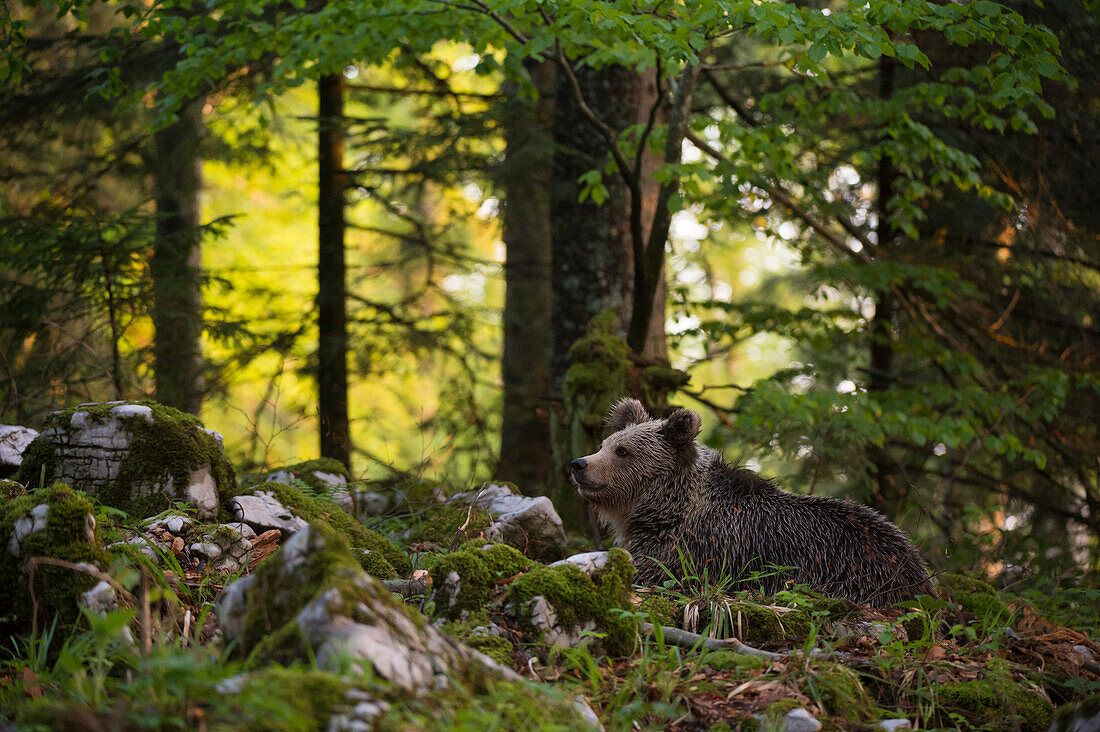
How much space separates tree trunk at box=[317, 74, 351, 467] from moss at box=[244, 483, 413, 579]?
4265mm

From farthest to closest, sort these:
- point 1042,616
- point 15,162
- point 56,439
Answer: point 15,162, point 1042,616, point 56,439

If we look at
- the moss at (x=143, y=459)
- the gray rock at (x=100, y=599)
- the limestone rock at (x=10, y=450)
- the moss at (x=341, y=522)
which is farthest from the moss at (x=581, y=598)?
the limestone rock at (x=10, y=450)

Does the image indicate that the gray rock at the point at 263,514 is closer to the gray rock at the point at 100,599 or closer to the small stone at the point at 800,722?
the gray rock at the point at 100,599

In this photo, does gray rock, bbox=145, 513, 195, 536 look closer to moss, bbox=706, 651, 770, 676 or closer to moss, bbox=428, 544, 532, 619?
moss, bbox=428, 544, 532, 619

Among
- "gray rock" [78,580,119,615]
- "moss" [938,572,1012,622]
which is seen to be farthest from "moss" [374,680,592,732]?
"moss" [938,572,1012,622]

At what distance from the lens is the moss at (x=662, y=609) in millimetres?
3709

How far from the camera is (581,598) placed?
11.0 feet

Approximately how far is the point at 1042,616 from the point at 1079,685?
1.65 meters

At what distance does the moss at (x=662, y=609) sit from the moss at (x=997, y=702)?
3.91 ft

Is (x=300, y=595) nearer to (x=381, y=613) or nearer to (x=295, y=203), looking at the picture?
(x=381, y=613)

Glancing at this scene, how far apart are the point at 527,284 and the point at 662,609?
7483mm

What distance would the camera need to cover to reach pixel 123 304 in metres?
7.92

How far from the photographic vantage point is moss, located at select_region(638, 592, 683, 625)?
3709 mm

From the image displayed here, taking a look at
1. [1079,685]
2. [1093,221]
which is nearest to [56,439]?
[1079,685]
